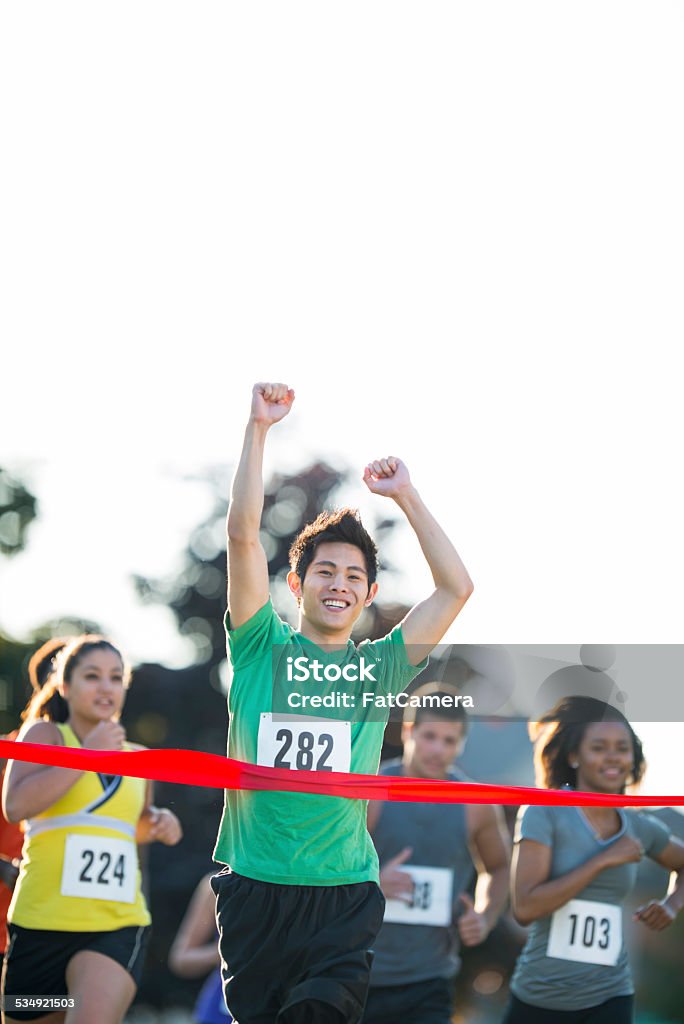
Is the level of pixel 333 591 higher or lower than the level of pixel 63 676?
higher

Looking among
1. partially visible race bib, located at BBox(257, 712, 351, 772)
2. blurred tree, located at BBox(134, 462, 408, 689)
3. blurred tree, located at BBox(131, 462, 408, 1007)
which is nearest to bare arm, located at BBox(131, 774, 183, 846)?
partially visible race bib, located at BBox(257, 712, 351, 772)

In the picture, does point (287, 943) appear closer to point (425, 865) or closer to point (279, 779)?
point (279, 779)

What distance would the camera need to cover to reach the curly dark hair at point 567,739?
17.2 feet

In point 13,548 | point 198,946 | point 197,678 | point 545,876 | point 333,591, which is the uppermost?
point 13,548

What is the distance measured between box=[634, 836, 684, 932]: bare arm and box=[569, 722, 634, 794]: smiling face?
0.34m

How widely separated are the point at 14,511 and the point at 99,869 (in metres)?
16.8

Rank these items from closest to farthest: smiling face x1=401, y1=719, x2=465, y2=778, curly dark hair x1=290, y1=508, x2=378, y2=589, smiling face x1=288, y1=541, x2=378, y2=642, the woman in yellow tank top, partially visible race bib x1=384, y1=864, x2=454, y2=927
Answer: smiling face x1=288, y1=541, x2=378, y2=642, curly dark hair x1=290, y1=508, x2=378, y2=589, the woman in yellow tank top, partially visible race bib x1=384, y1=864, x2=454, y2=927, smiling face x1=401, y1=719, x2=465, y2=778

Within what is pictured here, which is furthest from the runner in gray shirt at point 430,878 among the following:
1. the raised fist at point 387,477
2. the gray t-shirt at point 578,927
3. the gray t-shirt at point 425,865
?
the raised fist at point 387,477

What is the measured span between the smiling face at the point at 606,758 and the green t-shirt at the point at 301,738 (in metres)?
1.39

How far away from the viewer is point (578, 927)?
4.98 metres

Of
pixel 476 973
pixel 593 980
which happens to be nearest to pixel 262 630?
pixel 593 980

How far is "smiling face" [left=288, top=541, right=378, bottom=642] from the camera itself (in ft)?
13.4

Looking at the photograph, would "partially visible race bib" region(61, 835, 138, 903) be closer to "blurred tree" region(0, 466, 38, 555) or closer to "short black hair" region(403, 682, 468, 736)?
"short black hair" region(403, 682, 468, 736)

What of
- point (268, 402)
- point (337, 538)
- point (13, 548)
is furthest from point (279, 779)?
point (13, 548)
